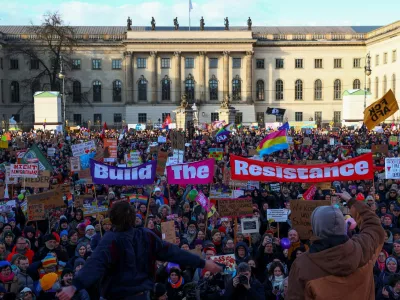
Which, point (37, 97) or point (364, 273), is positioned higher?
point (37, 97)

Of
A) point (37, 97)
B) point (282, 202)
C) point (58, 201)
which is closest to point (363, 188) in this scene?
point (282, 202)

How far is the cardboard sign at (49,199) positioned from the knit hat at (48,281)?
509 cm

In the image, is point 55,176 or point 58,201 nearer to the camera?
point 58,201

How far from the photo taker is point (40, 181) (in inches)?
639

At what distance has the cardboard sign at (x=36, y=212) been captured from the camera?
1238cm

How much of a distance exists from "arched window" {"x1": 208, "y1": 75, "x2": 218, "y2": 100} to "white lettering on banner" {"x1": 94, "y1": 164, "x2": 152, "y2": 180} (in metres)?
57.4

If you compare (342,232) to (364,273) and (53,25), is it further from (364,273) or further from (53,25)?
(53,25)

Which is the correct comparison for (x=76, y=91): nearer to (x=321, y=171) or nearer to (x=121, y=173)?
(x=121, y=173)

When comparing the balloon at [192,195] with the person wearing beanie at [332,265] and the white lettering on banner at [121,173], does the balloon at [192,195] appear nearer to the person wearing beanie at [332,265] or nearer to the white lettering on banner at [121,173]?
the white lettering on banner at [121,173]

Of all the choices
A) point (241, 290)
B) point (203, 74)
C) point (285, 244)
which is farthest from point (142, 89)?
point (241, 290)

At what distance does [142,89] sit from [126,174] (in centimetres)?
5761

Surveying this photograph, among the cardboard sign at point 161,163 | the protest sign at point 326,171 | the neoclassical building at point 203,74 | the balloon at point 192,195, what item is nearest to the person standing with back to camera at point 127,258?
the protest sign at point 326,171

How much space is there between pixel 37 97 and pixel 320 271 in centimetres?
4969

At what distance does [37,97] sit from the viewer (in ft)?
168
